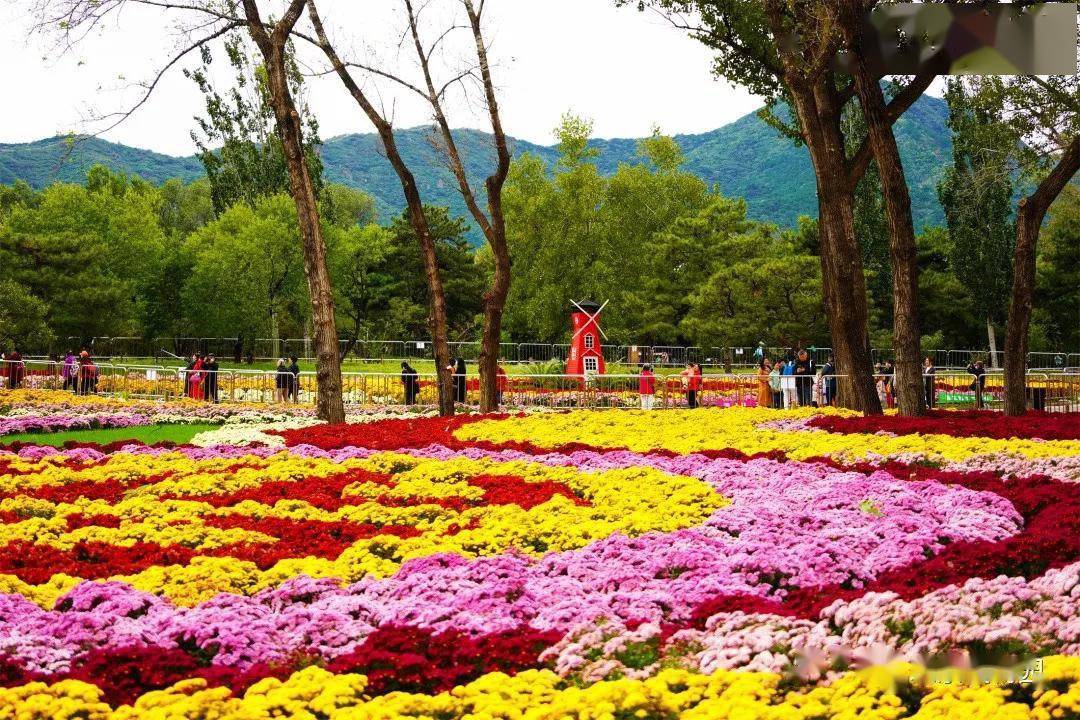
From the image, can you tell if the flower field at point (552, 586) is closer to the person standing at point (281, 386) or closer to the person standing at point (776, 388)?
the person standing at point (281, 386)

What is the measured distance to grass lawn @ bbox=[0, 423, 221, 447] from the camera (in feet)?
55.4

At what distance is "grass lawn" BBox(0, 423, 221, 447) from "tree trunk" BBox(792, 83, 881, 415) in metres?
10.6

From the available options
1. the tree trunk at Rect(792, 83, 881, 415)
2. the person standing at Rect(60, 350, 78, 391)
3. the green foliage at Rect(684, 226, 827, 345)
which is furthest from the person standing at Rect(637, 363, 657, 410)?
the person standing at Rect(60, 350, 78, 391)

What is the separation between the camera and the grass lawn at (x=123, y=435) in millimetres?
16891

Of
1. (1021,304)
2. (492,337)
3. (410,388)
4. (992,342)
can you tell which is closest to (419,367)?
(410,388)

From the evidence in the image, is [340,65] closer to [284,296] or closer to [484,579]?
[484,579]

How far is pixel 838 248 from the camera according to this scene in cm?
1747

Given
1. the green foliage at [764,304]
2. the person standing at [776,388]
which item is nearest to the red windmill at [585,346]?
the person standing at [776,388]

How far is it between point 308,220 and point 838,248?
351 inches

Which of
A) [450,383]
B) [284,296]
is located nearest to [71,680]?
[450,383]

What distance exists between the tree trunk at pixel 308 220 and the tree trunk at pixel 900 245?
29.7 feet

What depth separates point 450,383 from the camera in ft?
68.5

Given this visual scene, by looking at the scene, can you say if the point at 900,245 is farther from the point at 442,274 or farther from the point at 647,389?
the point at 442,274

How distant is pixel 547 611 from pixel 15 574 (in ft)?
11.5
